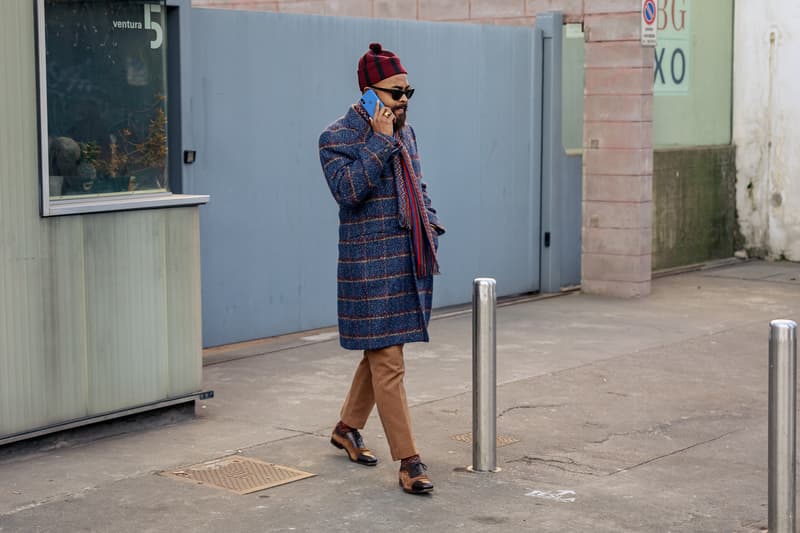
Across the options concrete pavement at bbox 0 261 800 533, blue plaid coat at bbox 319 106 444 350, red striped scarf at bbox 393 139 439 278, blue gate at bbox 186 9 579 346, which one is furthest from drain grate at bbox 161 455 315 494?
blue gate at bbox 186 9 579 346

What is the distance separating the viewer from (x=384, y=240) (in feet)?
20.0

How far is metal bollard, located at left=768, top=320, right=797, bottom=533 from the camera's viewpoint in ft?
17.3

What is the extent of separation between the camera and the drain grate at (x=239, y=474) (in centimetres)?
605

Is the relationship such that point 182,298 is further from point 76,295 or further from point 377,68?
point 377,68

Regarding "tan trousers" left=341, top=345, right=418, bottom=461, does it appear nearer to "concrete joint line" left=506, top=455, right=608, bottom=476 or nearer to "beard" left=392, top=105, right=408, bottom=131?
"concrete joint line" left=506, top=455, right=608, bottom=476

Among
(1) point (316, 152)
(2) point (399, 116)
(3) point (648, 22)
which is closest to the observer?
(2) point (399, 116)

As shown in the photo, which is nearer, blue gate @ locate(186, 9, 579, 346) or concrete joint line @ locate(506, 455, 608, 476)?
concrete joint line @ locate(506, 455, 608, 476)

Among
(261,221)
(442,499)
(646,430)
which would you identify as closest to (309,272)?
(261,221)

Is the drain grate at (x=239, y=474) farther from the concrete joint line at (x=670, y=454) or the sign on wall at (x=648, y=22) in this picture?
the sign on wall at (x=648, y=22)

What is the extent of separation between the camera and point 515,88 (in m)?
11.8

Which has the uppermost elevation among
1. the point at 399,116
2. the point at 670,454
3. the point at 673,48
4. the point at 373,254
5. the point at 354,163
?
the point at 673,48

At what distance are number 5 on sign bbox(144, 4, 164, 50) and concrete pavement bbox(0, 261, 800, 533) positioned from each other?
2.03 m

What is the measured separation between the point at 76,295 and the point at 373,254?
1557 millimetres

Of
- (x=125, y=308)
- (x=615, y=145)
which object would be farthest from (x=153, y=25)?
(x=615, y=145)
